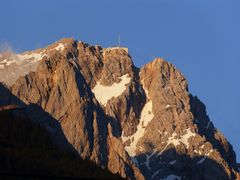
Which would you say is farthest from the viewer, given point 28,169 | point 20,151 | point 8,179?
point 20,151

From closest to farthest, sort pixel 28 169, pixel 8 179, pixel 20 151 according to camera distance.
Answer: pixel 8 179, pixel 28 169, pixel 20 151

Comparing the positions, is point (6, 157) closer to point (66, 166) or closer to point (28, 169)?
point (28, 169)

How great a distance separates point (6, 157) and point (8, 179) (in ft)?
100.0

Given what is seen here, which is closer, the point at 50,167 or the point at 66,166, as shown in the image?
the point at 50,167

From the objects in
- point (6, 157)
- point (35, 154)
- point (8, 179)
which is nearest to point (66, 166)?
point (35, 154)

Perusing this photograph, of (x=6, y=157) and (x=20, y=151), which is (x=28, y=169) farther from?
(x=20, y=151)

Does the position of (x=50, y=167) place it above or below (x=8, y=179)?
above

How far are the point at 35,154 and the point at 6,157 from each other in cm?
1786

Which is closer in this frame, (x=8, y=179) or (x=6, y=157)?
(x=8, y=179)

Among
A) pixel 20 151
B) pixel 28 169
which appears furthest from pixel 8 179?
pixel 20 151

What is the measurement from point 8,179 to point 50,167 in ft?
120

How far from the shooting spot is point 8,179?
14938 centimetres

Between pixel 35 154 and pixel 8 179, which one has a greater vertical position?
pixel 35 154

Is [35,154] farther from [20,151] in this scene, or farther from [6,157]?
[6,157]
